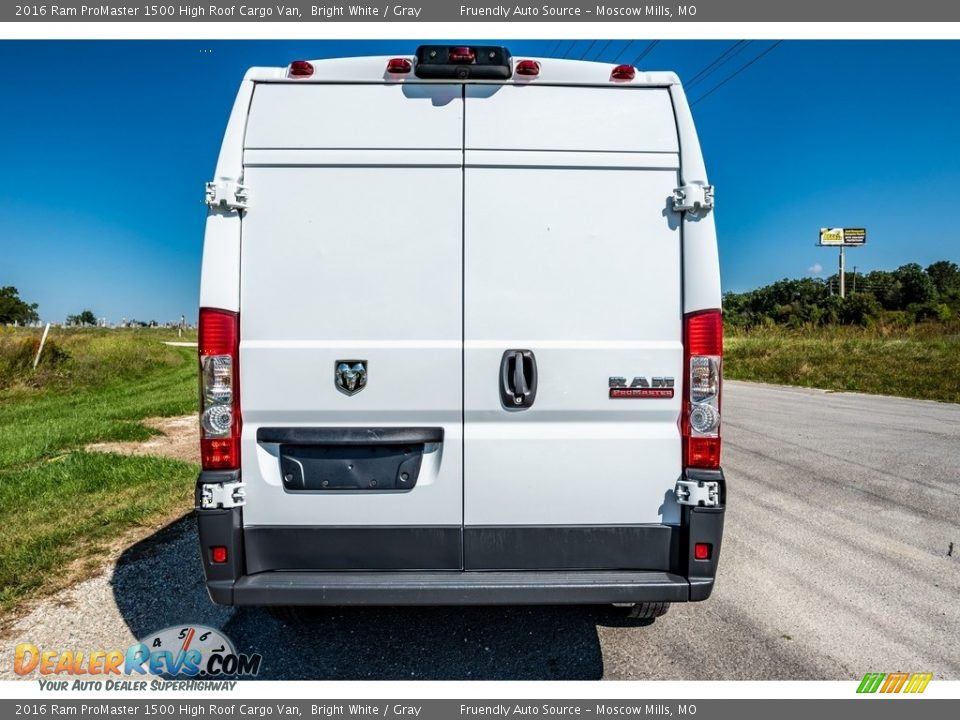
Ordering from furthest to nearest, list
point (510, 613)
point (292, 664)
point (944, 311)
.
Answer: point (944, 311)
point (510, 613)
point (292, 664)

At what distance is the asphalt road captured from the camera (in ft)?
9.68

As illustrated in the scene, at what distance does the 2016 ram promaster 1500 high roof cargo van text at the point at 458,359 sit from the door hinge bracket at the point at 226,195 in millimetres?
12

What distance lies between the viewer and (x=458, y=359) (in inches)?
101

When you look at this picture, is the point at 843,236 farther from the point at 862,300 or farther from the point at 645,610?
the point at 645,610

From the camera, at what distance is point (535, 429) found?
2.60m

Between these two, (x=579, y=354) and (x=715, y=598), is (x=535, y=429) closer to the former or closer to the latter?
(x=579, y=354)

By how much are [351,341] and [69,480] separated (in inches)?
209

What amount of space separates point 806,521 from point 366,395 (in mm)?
4542

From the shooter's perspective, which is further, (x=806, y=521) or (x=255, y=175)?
(x=806, y=521)

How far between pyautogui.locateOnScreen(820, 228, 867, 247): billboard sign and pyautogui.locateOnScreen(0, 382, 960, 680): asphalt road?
103 m

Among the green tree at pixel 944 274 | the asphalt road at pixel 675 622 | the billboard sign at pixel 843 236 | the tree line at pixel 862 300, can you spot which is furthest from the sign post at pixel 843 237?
the asphalt road at pixel 675 622

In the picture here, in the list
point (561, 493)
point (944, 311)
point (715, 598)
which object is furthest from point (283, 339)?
point (944, 311)

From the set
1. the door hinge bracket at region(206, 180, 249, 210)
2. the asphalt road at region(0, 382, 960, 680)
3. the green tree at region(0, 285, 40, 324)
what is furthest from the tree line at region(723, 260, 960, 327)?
the green tree at region(0, 285, 40, 324)

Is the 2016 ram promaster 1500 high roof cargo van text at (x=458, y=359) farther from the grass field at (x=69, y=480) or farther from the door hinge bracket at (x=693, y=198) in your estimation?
the grass field at (x=69, y=480)
